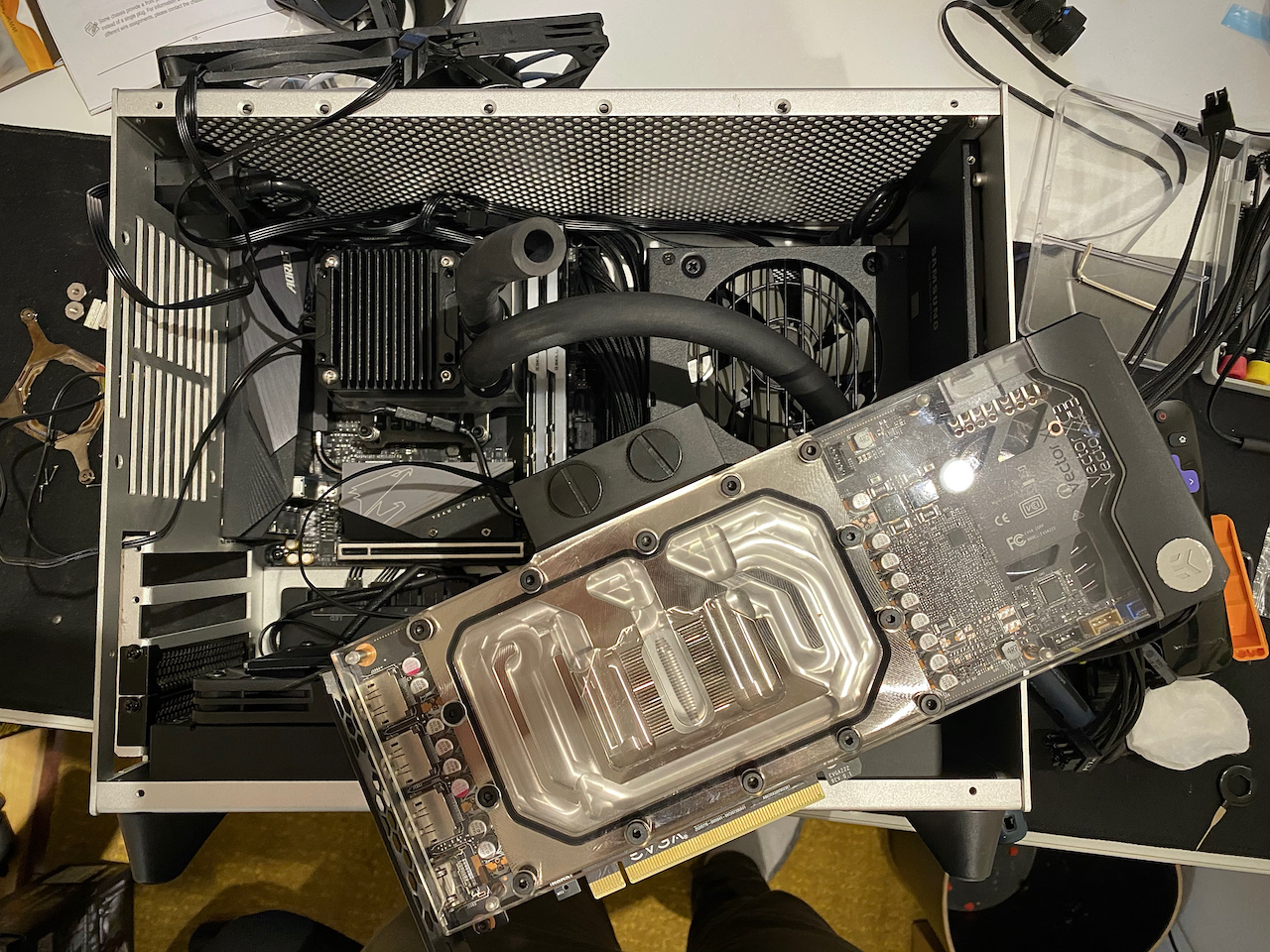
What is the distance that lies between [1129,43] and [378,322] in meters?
1.14

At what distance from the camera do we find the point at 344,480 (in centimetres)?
89

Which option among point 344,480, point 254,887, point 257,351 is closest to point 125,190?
point 257,351

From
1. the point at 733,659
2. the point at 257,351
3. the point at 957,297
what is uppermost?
the point at 957,297

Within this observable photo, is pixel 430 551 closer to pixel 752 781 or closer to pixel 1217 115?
pixel 752 781

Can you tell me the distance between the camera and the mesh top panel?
0.71 metres

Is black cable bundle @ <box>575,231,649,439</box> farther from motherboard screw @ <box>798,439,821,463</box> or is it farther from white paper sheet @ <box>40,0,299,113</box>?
white paper sheet @ <box>40,0,299,113</box>

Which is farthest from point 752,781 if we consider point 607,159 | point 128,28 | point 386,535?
point 128,28

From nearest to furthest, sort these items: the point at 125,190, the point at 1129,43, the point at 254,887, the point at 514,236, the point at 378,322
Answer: the point at 514,236, the point at 125,190, the point at 378,322, the point at 1129,43, the point at 254,887

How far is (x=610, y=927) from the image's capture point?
1.23 metres

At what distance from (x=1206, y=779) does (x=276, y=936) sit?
1450 mm

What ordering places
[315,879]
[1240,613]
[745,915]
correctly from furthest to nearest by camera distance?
[315,879], [745,915], [1240,613]

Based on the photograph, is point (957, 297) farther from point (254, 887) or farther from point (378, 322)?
point (254, 887)

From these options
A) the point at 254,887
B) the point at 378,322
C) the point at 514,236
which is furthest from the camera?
the point at 254,887

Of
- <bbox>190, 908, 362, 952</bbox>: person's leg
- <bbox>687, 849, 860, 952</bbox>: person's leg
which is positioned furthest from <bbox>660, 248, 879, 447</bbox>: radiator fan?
<bbox>190, 908, 362, 952</bbox>: person's leg
